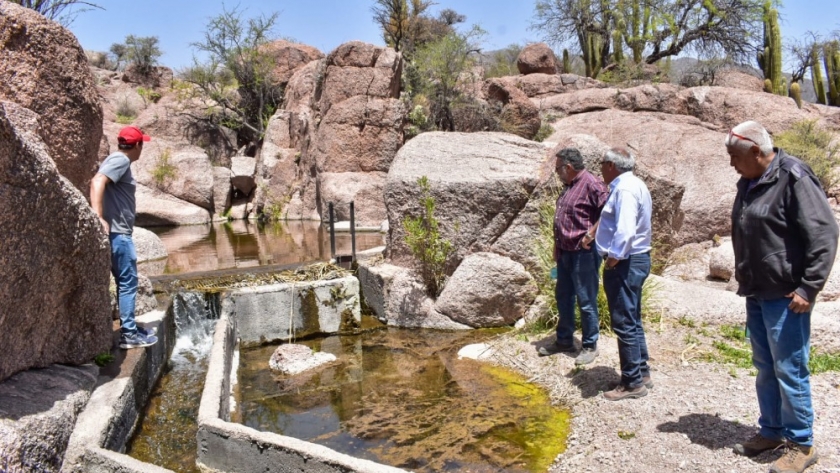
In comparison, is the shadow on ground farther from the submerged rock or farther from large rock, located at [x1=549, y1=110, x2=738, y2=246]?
large rock, located at [x1=549, y1=110, x2=738, y2=246]

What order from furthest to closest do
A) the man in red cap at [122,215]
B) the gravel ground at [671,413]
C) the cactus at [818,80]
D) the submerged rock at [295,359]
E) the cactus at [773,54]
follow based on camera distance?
the cactus at [818,80]
the cactus at [773,54]
the submerged rock at [295,359]
the man in red cap at [122,215]
the gravel ground at [671,413]

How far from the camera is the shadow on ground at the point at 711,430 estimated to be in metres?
3.56

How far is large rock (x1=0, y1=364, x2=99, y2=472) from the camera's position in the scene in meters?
3.13

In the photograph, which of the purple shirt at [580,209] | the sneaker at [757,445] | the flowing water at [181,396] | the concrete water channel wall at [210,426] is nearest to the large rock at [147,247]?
the flowing water at [181,396]

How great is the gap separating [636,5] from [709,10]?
8.92 feet

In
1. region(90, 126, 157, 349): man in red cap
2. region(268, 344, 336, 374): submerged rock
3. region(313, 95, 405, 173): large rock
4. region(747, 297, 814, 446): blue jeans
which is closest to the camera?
region(747, 297, 814, 446): blue jeans

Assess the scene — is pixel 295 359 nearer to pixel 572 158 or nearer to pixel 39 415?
pixel 39 415

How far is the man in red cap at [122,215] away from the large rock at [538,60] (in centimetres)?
2123

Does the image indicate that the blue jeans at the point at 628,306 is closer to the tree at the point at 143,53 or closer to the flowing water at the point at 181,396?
the flowing water at the point at 181,396

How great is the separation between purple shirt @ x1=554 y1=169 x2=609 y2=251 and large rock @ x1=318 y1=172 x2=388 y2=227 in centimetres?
1040

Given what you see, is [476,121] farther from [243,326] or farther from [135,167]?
[243,326]

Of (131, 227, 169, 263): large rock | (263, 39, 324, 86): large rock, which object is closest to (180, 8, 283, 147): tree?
(263, 39, 324, 86): large rock

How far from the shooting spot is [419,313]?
7.04 metres

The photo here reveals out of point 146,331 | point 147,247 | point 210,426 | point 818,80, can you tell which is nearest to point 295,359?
point 146,331
